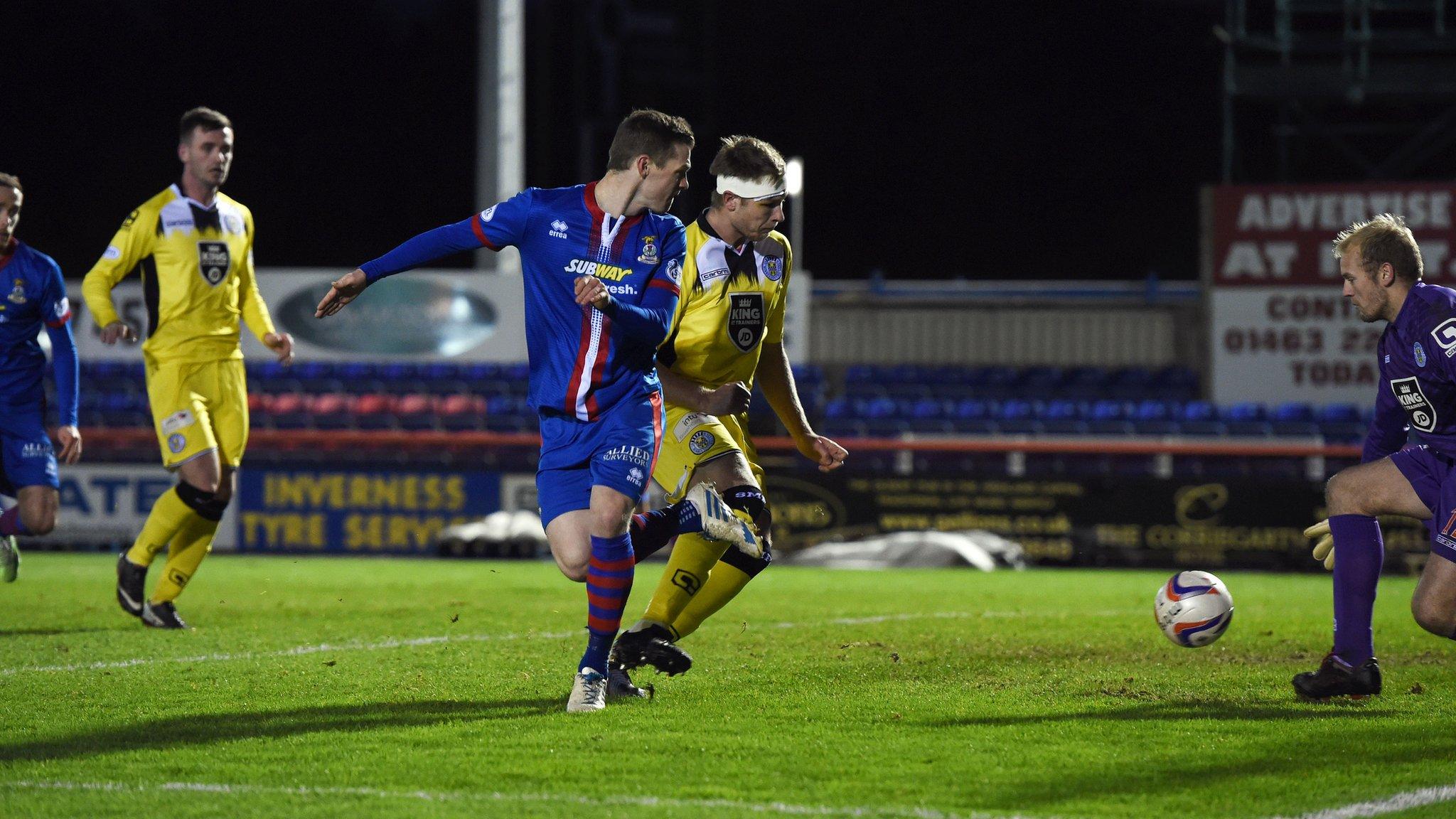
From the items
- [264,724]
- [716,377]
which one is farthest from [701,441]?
[264,724]

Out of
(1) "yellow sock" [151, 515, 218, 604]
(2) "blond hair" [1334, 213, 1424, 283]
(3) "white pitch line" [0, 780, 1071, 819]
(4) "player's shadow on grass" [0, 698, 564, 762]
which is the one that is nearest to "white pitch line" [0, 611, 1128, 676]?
(1) "yellow sock" [151, 515, 218, 604]

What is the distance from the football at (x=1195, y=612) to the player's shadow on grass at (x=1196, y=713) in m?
0.84

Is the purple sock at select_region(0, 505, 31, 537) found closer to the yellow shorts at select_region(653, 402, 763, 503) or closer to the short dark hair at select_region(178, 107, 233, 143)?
the short dark hair at select_region(178, 107, 233, 143)

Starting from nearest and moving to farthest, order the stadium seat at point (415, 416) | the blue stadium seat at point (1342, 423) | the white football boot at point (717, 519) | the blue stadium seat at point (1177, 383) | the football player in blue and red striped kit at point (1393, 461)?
Result: the football player in blue and red striped kit at point (1393, 461) → the white football boot at point (717, 519) → the blue stadium seat at point (1342, 423) → the stadium seat at point (415, 416) → the blue stadium seat at point (1177, 383)

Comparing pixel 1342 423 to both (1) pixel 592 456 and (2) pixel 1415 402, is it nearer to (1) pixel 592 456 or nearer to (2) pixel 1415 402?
(2) pixel 1415 402

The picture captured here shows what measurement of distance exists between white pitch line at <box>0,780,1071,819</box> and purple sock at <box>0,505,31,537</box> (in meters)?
5.08

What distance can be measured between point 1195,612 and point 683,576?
85.9 inches

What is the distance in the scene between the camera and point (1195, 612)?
255 inches

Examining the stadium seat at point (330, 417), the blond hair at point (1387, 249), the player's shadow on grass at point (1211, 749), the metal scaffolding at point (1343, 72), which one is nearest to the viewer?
the player's shadow on grass at point (1211, 749)

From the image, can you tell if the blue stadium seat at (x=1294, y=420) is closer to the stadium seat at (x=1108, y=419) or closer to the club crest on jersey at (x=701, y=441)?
the stadium seat at (x=1108, y=419)

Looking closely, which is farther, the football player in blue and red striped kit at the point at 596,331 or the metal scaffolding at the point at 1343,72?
the metal scaffolding at the point at 1343,72

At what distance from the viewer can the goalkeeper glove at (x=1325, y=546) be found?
5879 mm

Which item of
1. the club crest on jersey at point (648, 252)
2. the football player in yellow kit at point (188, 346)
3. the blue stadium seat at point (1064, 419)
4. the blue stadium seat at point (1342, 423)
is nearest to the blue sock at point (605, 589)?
the club crest on jersey at point (648, 252)

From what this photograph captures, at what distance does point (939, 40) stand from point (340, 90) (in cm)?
1617
